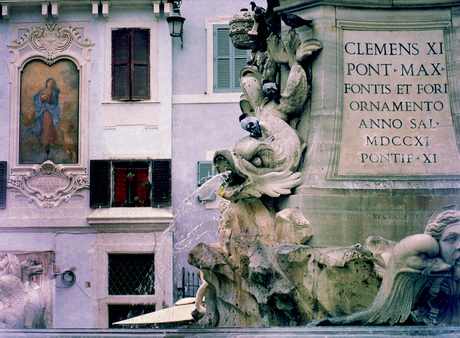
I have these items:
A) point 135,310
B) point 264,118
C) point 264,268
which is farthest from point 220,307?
point 135,310

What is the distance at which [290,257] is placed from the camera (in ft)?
18.6

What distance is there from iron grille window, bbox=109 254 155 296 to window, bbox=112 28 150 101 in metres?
3.64

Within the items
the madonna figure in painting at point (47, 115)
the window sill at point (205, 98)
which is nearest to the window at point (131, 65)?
the window sill at point (205, 98)

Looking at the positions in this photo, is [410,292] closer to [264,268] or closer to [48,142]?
[264,268]

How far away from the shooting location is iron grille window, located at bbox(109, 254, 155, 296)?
19.1m

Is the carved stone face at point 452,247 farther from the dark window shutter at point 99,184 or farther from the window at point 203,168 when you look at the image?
the dark window shutter at point 99,184

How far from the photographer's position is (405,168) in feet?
20.2

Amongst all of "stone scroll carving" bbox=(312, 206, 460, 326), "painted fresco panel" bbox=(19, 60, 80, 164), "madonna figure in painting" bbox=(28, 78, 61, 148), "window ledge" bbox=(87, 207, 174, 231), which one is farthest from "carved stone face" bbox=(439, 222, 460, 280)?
"madonna figure in painting" bbox=(28, 78, 61, 148)

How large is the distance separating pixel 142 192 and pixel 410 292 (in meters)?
15.2

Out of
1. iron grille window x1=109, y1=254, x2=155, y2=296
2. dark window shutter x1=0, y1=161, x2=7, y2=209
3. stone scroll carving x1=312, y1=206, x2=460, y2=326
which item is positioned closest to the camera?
stone scroll carving x1=312, y1=206, x2=460, y2=326

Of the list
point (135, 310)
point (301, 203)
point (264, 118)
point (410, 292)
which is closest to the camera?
point (410, 292)

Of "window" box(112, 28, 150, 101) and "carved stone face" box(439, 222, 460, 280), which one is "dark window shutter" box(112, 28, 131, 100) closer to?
"window" box(112, 28, 150, 101)

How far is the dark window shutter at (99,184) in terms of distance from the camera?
2020 centimetres

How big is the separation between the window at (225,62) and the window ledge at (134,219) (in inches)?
124
